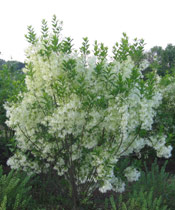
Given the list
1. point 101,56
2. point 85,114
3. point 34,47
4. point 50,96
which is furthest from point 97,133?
point 34,47

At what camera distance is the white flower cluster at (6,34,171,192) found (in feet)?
10.3

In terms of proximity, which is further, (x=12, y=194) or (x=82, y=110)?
(x=12, y=194)

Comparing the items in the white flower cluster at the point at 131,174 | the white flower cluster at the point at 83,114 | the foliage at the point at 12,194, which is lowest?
the foliage at the point at 12,194

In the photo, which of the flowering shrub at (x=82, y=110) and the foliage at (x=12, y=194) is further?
the foliage at (x=12, y=194)

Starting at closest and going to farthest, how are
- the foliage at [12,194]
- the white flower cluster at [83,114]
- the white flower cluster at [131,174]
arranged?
the white flower cluster at [83,114] < the foliage at [12,194] < the white flower cluster at [131,174]

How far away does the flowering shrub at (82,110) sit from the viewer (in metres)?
3.16

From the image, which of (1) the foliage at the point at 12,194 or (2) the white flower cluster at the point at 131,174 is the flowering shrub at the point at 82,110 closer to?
(2) the white flower cluster at the point at 131,174

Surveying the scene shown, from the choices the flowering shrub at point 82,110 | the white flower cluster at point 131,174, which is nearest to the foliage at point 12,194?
the flowering shrub at point 82,110

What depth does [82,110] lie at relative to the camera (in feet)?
10.6

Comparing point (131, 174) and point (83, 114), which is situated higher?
point (83, 114)

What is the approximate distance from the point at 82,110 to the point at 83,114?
0.05 metres

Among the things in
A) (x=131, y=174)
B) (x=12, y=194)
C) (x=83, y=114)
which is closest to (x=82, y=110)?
(x=83, y=114)

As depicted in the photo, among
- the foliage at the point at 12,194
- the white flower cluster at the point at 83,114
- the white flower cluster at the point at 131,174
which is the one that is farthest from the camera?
the white flower cluster at the point at 131,174

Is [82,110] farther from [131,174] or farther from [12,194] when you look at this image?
[12,194]
